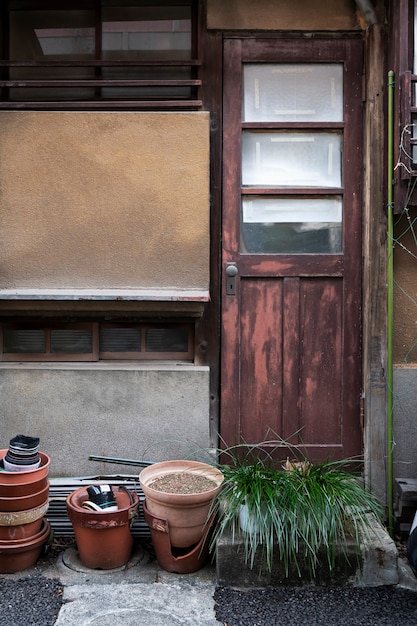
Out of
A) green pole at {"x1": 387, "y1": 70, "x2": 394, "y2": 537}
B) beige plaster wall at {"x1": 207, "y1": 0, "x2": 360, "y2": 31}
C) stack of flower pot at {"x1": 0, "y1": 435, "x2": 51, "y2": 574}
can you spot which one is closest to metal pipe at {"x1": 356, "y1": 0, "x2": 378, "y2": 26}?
beige plaster wall at {"x1": 207, "y1": 0, "x2": 360, "y2": 31}

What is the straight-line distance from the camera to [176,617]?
288cm

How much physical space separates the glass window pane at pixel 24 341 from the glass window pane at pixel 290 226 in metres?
1.60

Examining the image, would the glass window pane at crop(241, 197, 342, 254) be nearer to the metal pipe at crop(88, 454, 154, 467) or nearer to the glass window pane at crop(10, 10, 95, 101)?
the glass window pane at crop(10, 10, 95, 101)

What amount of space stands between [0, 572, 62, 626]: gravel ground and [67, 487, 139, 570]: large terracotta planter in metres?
0.24

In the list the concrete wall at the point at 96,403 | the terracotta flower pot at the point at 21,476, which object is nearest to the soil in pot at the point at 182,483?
the concrete wall at the point at 96,403

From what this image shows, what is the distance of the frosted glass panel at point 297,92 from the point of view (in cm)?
401

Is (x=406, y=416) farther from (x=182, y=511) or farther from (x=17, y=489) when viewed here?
(x=17, y=489)

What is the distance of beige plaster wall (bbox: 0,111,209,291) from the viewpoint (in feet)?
12.6

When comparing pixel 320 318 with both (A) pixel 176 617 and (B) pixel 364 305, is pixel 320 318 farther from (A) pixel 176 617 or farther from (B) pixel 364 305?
(A) pixel 176 617

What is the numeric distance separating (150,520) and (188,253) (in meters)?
1.72

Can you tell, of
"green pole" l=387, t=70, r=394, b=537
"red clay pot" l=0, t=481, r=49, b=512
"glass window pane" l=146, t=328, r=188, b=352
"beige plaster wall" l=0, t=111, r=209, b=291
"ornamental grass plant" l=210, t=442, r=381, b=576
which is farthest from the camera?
"glass window pane" l=146, t=328, r=188, b=352

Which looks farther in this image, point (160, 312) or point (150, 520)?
point (160, 312)

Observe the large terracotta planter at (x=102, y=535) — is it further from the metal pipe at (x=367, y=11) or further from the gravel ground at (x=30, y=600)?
the metal pipe at (x=367, y=11)

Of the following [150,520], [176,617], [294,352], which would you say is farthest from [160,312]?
[176,617]
